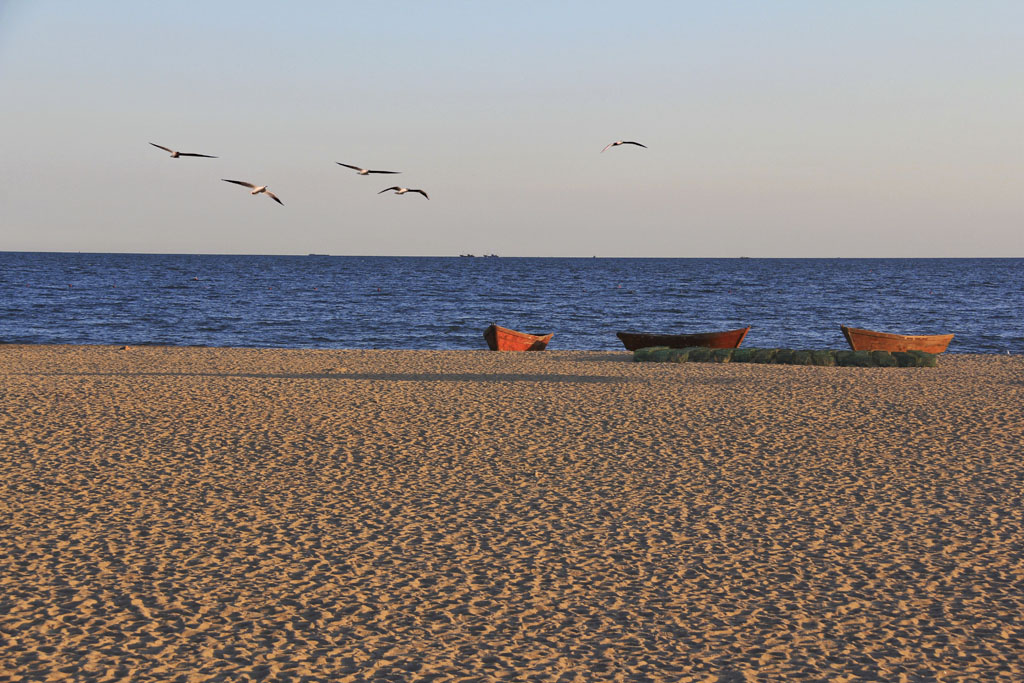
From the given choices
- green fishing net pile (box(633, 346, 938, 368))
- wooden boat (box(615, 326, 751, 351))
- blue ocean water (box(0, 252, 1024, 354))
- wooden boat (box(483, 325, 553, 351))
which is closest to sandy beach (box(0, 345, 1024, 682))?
green fishing net pile (box(633, 346, 938, 368))

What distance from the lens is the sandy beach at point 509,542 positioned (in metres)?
6.08

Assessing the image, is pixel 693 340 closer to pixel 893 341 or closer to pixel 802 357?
pixel 802 357

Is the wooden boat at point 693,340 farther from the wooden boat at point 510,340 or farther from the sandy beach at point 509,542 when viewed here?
the sandy beach at point 509,542

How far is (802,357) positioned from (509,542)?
2050 centimetres

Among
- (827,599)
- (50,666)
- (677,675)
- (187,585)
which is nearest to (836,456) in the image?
(827,599)

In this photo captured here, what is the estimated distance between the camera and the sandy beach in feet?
19.9

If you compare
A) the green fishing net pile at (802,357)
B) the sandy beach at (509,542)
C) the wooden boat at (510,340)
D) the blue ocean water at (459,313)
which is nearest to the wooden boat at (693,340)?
the green fishing net pile at (802,357)

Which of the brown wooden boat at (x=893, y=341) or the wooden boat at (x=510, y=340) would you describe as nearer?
the brown wooden boat at (x=893, y=341)

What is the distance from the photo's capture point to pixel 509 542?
28.5 ft

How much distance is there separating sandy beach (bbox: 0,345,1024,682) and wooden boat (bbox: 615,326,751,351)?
43.4 feet

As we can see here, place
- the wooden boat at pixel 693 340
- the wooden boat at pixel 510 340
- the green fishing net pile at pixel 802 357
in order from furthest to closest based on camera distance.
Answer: the wooden boat at pixel 510 340 < the wooden boat at pixel 693 340 < the green fishing net pile at pixel 802 357

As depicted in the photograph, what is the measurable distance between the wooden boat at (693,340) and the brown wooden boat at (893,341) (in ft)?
11.8

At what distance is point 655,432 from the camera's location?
593 inches

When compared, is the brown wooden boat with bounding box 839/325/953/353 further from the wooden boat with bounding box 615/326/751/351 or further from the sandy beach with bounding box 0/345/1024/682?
the sandy beach with bounding box 0/345/1024/682
